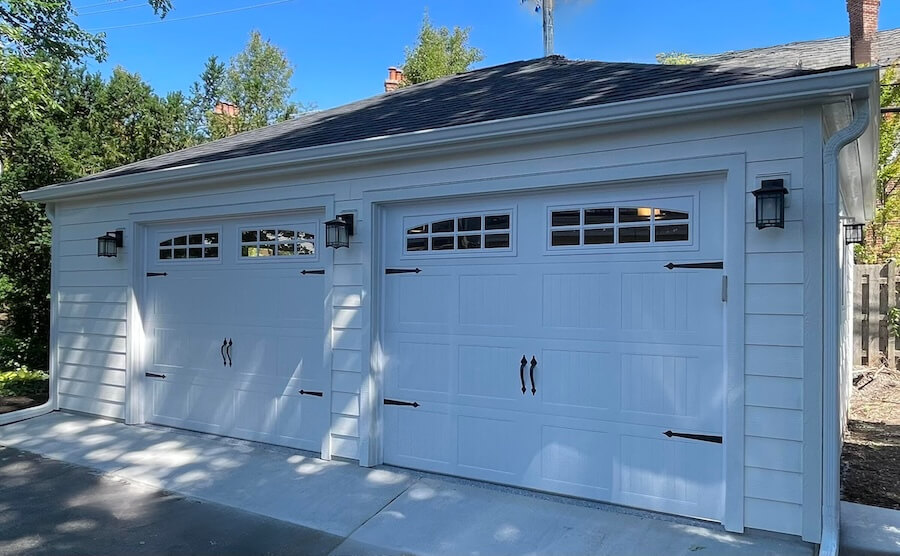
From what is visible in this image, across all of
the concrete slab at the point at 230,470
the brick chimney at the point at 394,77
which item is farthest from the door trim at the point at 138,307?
the brick chimney at the point at 394,77

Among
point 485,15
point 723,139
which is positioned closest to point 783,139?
point 723,139

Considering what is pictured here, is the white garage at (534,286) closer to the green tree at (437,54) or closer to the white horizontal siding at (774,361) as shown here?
the white horizontal siding at (774,361)

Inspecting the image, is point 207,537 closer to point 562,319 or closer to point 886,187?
point 562,319

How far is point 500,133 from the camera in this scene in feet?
13.0

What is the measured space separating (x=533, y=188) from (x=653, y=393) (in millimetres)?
1509

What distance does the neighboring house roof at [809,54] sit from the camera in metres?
12.0

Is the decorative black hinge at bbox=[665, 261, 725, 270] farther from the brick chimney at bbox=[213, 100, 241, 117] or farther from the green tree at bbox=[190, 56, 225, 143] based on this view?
the brick chimney at bbox=[213, 100, 241, 117]

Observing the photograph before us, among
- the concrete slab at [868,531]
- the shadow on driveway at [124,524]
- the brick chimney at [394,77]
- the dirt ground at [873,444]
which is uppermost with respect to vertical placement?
the brick chimney at [394,77]

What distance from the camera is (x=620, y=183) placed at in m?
3.78

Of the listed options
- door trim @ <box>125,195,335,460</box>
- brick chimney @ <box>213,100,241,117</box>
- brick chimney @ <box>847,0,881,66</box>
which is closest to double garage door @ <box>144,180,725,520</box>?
door trim @ <box>125,195,335,460</box>

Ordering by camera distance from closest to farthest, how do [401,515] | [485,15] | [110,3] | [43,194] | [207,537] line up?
[207,537] < [401,515] < [43,194] < [110,3] < [485,15]

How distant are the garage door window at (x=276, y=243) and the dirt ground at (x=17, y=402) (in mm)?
3750

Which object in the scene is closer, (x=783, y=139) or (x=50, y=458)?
(x=783, y=139)

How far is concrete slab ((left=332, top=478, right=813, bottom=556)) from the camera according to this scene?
10.5 ft
